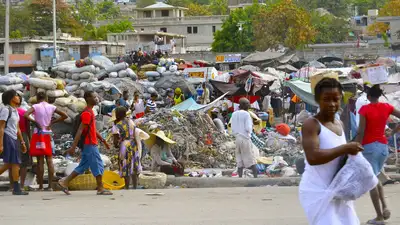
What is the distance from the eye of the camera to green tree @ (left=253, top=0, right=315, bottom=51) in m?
60.3

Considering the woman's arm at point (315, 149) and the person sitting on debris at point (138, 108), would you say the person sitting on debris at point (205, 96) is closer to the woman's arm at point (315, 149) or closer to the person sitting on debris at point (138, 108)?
the person sitting on debris at point (138, 108)

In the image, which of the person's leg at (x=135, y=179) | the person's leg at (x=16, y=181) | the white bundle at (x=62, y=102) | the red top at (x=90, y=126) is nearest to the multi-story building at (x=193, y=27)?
the white bundle at (x=62, y=102)

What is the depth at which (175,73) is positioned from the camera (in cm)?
3109

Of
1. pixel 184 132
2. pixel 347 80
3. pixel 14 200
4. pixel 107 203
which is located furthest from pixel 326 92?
pixel 347 80

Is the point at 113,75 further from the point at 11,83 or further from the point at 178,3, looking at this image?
the point at 178,3

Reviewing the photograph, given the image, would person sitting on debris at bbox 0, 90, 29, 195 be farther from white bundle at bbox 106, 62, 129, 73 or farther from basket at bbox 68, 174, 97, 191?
white bundle at bbox 106, 62, 129, 73

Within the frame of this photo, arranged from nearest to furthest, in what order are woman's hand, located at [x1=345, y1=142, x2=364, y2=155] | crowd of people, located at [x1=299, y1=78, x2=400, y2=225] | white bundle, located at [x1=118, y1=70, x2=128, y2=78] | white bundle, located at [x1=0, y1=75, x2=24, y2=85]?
woman's hand, located at [x1=345, y1=142, x2=364, y2=155] → crowd of people, located at [x1=299, y1=78, x2=400, y2=225] → white bundle, located at [x1=0, y1=75, x2=24, y2=85] → white bundle, located at [x1=118, y1=70, x2=128, y2=78]

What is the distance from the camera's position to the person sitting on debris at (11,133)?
428 inches

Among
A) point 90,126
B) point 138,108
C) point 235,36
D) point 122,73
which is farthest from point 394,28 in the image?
point 90,126

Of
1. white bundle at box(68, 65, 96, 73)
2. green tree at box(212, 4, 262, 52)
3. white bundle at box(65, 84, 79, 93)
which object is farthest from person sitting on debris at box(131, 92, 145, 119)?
green tree at box(212, 4, 262, 52)

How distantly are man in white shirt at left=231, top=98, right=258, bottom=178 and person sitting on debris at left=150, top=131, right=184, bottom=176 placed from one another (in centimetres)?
105

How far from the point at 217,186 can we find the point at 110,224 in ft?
13.7

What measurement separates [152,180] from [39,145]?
185 centimetres

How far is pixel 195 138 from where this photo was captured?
17047 millimetres
